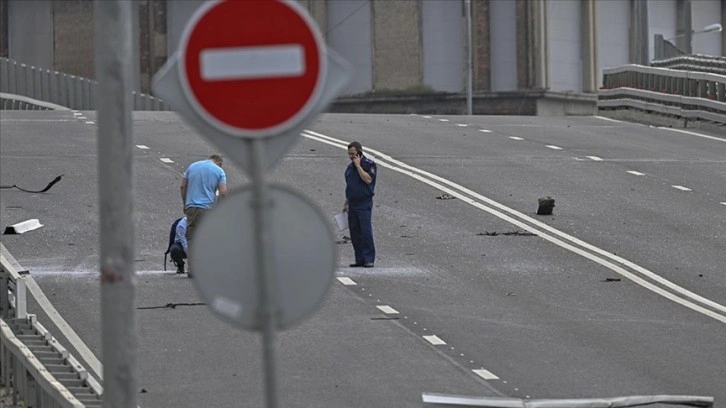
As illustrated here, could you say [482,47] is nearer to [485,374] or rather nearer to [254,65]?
[485,374]

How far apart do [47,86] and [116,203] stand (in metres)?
47.3

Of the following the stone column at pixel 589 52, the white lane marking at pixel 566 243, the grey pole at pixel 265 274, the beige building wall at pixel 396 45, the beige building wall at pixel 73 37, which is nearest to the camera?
the grey pole at pixel 265 274

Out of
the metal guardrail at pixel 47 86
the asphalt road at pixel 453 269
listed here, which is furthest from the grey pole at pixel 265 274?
the metal guardrail at pixel 47 86

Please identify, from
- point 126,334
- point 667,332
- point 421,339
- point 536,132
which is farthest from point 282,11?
point 536,132

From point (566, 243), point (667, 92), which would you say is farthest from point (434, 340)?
point (667, 92)

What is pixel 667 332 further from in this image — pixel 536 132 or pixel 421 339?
pixel 536 132

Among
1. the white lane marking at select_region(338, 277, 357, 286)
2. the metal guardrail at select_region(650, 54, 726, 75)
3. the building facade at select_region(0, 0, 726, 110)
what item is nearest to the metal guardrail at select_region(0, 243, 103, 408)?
the white lane marking at select_region(338, 277, 357, 286)

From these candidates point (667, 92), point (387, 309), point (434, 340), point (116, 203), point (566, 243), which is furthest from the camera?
point (667, 92)

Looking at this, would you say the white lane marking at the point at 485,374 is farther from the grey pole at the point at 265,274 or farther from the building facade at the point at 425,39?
the building facade at the point at 425,39

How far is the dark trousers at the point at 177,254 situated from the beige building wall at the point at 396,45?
51332 mm

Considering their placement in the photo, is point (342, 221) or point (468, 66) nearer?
point (342, 221)

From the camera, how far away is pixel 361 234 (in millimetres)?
20141

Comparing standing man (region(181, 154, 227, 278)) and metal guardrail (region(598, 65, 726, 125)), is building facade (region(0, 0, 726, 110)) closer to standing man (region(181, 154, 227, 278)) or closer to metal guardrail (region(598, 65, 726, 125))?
metal guardrail (region(598, 65, 726, 125))

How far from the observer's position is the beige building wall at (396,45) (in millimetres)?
70750
